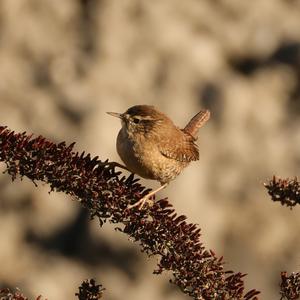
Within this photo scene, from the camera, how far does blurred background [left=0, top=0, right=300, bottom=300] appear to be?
973 centimetres

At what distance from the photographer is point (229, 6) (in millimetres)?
11633

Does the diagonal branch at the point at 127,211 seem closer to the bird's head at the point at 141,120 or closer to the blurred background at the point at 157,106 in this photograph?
the bird's head at the point at 141,120

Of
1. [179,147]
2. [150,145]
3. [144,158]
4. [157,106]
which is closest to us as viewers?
[144,158]

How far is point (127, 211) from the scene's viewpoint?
12.6 ft

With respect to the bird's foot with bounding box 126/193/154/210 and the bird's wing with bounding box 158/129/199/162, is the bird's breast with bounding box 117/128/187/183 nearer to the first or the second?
the bird's wing with bounding box 158/129/199/162

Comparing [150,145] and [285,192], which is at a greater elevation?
[150,145]

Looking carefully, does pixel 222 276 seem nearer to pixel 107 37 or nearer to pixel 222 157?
pixel 222 157

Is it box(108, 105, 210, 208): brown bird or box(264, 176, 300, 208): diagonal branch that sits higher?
box(108, 105, 210, 208): brown bird

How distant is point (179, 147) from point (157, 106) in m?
4.53

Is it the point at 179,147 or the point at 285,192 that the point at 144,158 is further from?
the point at 285,192

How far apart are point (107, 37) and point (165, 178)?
588 centimetres

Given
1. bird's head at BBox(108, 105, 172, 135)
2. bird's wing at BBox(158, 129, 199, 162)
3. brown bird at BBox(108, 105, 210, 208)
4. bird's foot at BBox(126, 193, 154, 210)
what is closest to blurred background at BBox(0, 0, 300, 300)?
bird's wing at BBox(158, 129, 199, 162)

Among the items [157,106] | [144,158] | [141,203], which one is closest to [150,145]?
[144,158]

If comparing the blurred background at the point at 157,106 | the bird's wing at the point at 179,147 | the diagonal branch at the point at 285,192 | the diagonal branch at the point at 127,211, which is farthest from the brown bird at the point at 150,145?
the blurred background at the point at 157,106
